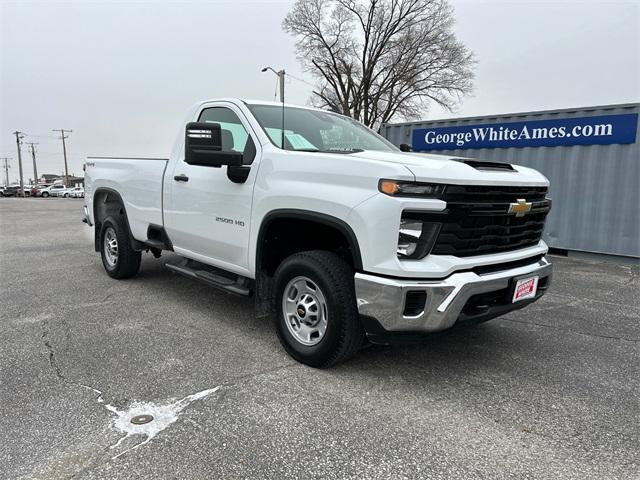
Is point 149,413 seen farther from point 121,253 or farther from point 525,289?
point 121,253

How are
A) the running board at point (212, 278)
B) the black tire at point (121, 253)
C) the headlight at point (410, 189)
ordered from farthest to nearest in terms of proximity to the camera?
the black tire at point (121, 253) → the running board at point (212, 278) → the headlight at point (410, 189)

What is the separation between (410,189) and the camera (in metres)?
2.84

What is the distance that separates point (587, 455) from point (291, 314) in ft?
6.75

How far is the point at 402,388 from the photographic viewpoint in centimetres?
320

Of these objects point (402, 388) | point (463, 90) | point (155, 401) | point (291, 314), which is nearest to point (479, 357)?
point (402, 388)

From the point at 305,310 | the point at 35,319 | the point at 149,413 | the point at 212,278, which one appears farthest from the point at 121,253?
the point at 149,413

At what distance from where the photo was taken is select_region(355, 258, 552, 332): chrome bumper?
9.36 feet

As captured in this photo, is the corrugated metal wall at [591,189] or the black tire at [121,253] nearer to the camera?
the black tire at [121,253]

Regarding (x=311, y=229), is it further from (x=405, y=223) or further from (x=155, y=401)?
(x=155, y=401)

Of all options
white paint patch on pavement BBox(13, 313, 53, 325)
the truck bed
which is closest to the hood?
the truck bed

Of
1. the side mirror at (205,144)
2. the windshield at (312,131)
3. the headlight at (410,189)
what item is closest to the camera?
the headlight at (410,189)

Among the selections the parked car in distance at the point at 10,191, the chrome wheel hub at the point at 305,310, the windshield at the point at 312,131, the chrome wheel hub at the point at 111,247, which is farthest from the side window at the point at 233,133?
the parked car in distance at the point at 10,191

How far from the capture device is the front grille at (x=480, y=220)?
115 inches

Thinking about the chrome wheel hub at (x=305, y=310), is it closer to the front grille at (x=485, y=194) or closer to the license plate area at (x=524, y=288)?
the front grille at (x=485, y=194)
